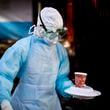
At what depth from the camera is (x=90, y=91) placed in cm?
302

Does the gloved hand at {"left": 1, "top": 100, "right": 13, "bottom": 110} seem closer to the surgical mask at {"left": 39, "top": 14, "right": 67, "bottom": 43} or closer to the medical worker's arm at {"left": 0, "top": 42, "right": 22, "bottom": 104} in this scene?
the medical worker's arm at {"left": 0, "top": 42, "right": 22, "bottom": 104}

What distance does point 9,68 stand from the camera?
289cm

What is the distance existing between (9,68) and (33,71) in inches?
7.3

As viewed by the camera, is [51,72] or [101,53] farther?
[101,53]

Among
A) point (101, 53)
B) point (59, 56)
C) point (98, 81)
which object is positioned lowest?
point (98, 81)

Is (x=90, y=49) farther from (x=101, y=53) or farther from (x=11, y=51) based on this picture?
(x=11, y=51)

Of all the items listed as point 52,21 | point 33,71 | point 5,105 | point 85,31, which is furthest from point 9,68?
point 85,31

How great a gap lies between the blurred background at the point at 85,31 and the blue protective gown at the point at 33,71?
1686mm

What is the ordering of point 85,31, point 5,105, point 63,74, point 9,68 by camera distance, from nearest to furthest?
point 5,105 → point 9,68 → point 63,74 → point 85,31

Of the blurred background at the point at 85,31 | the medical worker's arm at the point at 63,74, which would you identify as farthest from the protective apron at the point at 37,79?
the blurred background at the point at 85,31

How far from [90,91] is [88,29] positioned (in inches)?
87.1

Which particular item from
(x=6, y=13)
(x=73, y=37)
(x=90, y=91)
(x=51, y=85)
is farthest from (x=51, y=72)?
(x=73, y=37)

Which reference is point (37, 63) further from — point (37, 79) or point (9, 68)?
point (9, 68)

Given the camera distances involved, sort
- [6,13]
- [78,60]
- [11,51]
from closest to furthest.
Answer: [11,51]
[6,13]
[78,60]
